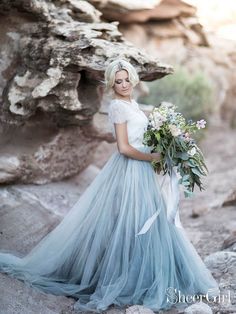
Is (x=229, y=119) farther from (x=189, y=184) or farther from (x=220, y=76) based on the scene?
(x=189, y=184)

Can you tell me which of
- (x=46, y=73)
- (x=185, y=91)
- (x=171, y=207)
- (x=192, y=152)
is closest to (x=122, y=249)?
(x=171, y=207)

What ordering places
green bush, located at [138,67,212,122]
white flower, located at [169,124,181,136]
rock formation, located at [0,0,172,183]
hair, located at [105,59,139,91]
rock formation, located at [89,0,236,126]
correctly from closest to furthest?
white flower, located at [169,124,181,136]
hair, located at [105,59,139,91]
rock formation, located at [0,0,172,183]
rock formation, located at [89,0,236,126]
green bush, located at [138,67,212,122]

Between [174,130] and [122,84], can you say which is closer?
[174,130]

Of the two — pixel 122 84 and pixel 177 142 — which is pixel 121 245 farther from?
pixel 122 84

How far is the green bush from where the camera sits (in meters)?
10.4

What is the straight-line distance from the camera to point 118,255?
3637 mm

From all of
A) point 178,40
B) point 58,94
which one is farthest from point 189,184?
point 178,40

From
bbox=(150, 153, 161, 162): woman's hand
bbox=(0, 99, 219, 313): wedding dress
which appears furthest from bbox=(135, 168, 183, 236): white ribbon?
bbox=(150, 153, 161, 162): woman's hand

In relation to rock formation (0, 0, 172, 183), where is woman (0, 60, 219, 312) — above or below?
below

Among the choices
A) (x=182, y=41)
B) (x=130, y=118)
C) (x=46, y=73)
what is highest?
(x=182, y=41)

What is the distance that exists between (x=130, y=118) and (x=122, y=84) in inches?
10.6

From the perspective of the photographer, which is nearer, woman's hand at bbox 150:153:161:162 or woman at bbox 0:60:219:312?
woman at bbox 0:60:219:312

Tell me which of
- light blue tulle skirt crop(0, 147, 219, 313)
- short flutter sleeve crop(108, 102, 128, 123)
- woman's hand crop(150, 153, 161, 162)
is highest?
short flutter sleeve crop(108, 102, 128, 123)

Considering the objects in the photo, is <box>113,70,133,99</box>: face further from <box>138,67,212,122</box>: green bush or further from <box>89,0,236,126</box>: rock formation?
<box>138,67,212,122</box>: green bush
